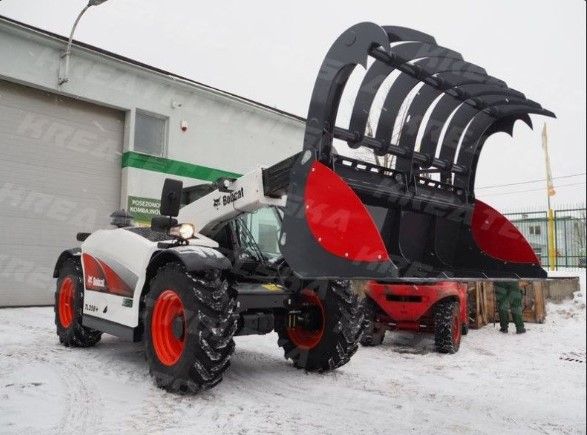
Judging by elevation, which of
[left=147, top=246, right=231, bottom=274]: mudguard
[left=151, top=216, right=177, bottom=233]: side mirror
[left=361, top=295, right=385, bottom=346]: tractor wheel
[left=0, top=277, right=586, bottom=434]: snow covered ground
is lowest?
[left=0, top=277, right=586, bottom=434]: snow covered ground

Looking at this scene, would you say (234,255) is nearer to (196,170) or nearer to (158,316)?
(158,316)

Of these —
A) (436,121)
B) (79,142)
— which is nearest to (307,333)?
(436,121)

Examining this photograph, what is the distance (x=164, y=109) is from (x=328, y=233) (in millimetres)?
9741

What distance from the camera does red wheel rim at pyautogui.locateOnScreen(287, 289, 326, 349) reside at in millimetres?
5320

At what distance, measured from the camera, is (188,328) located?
13.6ft

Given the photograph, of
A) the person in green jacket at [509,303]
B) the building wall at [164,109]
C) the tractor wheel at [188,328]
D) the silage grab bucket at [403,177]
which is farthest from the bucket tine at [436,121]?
the building wall at [164,109]

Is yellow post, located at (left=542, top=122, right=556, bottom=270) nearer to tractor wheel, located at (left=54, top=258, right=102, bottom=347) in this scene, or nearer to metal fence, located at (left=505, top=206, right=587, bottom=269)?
metal fence, located at (left=505, top=206, right=587, bottom=269)

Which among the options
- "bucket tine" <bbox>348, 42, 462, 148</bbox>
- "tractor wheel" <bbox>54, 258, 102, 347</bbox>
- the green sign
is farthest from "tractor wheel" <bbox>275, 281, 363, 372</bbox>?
the green sign

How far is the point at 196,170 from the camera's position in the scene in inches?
503

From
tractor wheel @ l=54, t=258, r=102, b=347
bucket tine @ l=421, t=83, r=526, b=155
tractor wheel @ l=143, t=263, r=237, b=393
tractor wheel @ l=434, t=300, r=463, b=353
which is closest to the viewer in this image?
tractor wheel @ l=143, t=263, r=237, b=393

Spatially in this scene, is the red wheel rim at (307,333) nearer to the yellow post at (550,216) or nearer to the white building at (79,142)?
the white building at (79,142)

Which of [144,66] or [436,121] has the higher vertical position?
[144,66]

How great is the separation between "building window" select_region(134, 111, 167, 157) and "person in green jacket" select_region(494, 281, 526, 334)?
801cm

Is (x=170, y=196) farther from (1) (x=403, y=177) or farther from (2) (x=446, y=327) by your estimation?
(2) (x=446, y=327)
